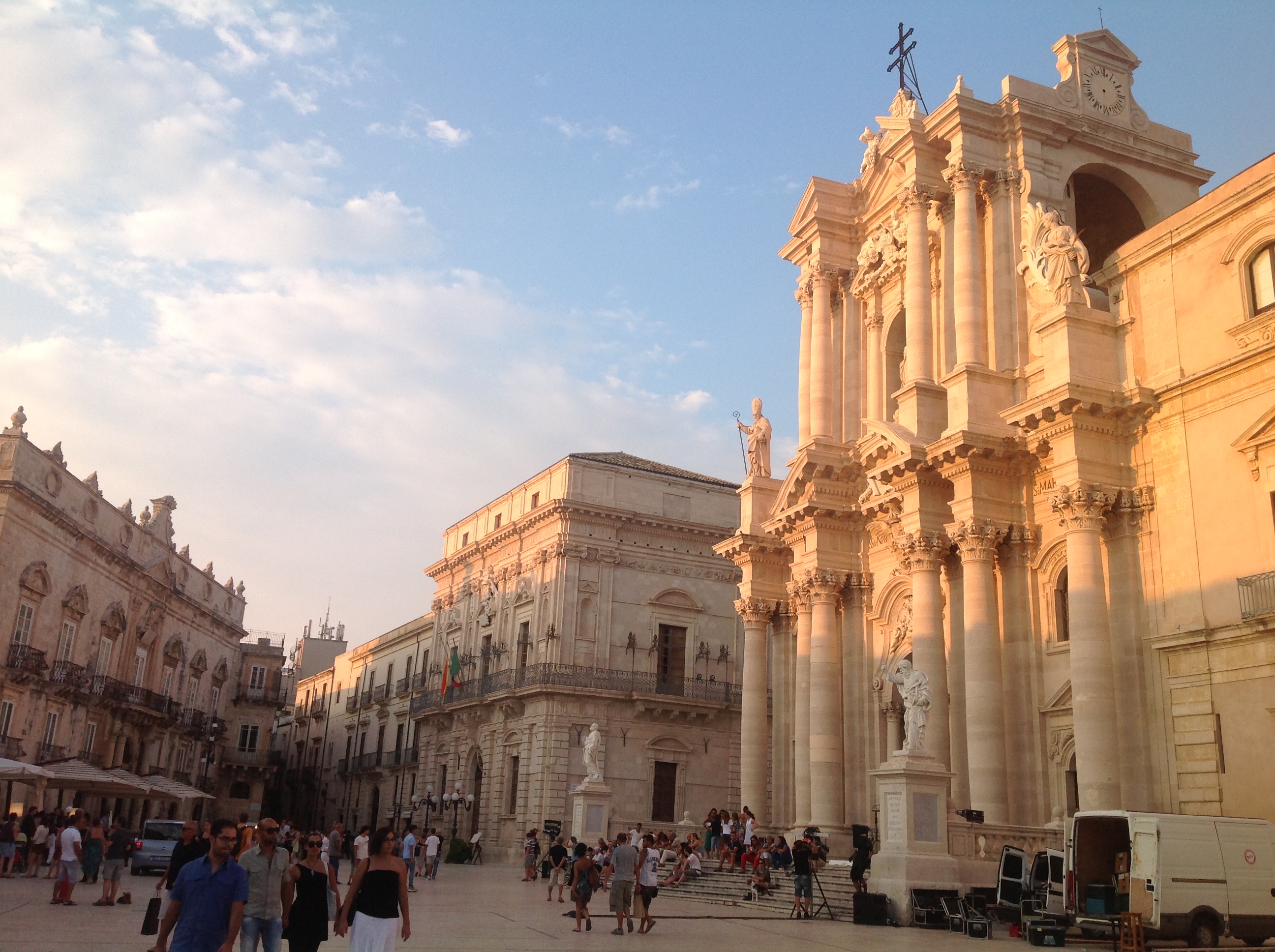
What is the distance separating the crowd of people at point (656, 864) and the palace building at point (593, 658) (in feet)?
16.2

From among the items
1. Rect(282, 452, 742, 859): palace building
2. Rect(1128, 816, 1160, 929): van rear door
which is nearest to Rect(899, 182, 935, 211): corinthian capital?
Rect(1128, 816, 1160, 929): van rear door

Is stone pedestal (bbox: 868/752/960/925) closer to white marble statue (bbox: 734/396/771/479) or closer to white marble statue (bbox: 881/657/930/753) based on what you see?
white marble statue (bbox: 881/657/930/753)

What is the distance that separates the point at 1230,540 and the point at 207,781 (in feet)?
154

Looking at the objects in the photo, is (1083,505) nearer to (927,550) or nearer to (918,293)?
(927,550)

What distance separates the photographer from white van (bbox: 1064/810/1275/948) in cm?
1341

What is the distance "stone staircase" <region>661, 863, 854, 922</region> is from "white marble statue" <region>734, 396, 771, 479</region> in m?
9.72

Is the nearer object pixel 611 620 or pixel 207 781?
pixel 611 620

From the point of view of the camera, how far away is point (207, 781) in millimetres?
53031

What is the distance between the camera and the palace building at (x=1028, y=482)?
17.9 metres

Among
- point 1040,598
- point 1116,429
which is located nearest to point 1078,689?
point 1040,598

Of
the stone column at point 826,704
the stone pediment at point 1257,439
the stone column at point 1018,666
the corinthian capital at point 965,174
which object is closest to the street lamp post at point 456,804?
the stone column at point 826,704

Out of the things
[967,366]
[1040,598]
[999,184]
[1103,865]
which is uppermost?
[999,184]

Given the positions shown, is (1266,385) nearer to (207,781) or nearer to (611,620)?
(611,620)

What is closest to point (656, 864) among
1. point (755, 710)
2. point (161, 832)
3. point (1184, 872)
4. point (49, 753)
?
point (1184, 872)
